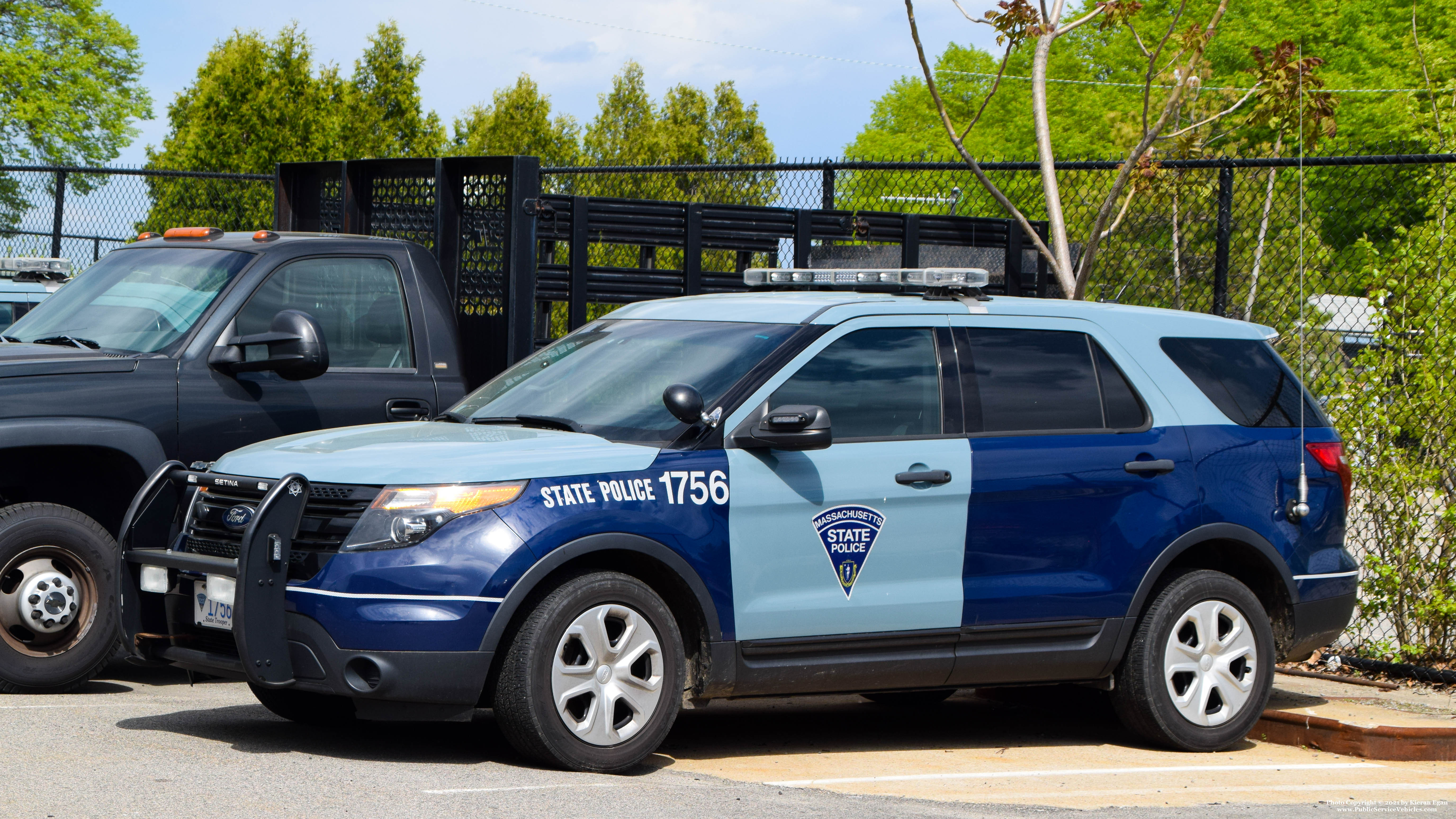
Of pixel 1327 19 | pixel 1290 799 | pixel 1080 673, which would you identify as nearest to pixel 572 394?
pixel 1080 673

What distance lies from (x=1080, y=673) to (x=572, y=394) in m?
2.41

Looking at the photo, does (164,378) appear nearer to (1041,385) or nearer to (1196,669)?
(1041,385)

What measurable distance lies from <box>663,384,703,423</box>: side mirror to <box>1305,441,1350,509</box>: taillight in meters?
3.06

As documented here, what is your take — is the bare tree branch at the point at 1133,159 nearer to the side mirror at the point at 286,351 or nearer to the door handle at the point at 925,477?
the door handle at the point at 925,477

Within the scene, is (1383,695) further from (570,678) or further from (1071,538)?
(570,678)

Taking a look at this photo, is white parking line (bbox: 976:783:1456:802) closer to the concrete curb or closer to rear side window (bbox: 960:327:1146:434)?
the concrete curb

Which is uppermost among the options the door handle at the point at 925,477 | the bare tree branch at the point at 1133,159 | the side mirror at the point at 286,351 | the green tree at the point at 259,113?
the green tree at the point at 259,113

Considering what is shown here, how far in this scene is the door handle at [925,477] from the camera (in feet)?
20.5

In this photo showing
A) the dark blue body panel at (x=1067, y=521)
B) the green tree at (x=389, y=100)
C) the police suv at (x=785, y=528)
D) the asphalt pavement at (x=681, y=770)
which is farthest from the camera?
the green tree at (x=389, y=100)

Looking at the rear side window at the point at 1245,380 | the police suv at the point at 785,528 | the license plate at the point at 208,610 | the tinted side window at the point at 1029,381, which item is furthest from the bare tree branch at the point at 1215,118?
the license plate at the point at 208,610

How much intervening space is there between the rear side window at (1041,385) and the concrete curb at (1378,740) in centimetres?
163

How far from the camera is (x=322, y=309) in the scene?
26.3ft

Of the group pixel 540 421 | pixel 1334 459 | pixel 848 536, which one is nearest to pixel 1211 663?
pixel 1334 459

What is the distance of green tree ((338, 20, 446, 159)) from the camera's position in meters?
36.5
